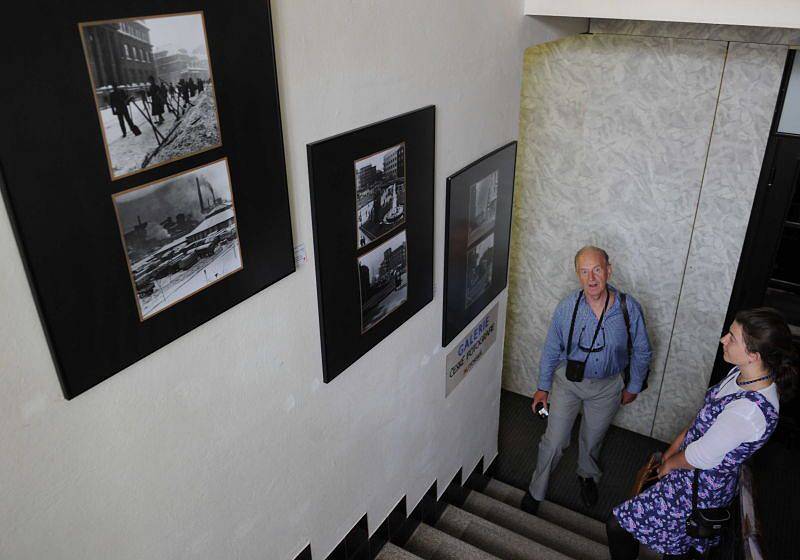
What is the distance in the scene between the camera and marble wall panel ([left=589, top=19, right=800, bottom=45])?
3818 mm

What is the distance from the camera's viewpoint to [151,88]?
1.58 meters

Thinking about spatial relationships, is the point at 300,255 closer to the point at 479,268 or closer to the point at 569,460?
the point at 479,268

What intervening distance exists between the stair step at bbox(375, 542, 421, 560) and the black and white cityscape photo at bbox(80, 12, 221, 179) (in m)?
2.57

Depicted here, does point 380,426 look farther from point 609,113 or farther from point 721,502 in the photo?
point 609,113

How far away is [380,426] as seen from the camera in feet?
10.5

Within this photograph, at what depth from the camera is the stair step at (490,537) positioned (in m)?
3.96

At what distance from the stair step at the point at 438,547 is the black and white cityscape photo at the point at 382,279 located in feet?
5.51

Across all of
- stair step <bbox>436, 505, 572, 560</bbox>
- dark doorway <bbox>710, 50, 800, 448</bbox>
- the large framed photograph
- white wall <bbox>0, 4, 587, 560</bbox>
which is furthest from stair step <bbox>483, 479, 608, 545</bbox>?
the large framed photograph

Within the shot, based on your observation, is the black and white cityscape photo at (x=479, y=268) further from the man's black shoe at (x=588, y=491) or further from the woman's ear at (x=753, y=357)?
the man's black shoe at (x=588, y=491)

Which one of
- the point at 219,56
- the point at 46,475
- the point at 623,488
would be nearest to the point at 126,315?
the point at 46,475

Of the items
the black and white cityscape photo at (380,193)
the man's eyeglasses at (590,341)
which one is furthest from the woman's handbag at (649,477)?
the black and white cityscape photo at (380,193)

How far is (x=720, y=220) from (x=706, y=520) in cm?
201

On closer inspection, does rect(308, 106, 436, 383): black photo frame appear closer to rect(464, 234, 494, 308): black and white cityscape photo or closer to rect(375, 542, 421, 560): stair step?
rect(464, 234, 494, 308): black and white cityscape photo

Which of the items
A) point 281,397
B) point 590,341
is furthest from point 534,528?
point 281,397
